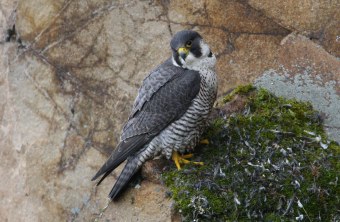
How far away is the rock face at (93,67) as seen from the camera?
5531 millimetres

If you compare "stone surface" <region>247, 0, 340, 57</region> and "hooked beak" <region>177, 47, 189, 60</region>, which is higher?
"hooked beak" <region>177, 47, 189, 60</region>

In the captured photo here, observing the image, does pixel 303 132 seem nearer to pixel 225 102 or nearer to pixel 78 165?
pixel 225 102

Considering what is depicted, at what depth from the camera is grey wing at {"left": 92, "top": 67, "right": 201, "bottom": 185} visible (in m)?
4.68

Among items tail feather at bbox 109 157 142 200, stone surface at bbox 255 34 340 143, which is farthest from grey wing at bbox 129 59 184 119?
stone surface at bbox 255 34 340 143

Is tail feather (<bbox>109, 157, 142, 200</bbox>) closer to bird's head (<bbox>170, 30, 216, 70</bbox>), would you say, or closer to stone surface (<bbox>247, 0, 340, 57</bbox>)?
bird's head (<bbox>170, 30, 216, 70</bbox>)

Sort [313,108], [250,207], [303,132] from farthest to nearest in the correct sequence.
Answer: [313,108] → [303,132] → [250,207]

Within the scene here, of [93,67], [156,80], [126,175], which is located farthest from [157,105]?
[93,67]

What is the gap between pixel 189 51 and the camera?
15.4 feet

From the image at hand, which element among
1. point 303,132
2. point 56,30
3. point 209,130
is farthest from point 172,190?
point 56,30

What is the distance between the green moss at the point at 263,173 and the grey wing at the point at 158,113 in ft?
1.13

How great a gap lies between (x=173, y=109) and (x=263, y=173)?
32.8 inches

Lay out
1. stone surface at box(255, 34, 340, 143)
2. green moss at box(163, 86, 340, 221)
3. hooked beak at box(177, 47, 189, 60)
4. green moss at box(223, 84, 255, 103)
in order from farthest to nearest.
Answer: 1. green moss at box(223, 84, 255, 103)
2. stone surface at box(255, 34, 340, 143)
3. hooked beak at box(177, 47, 189, 60)
4. green moss at box(163, 86, 340, 221)

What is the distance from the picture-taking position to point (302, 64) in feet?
17.8

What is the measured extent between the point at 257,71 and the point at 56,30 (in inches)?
80.3
